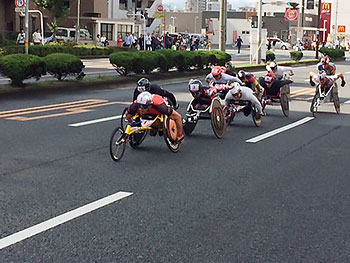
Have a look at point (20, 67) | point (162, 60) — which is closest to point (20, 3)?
point (162, 60)

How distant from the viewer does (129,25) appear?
2618 inches

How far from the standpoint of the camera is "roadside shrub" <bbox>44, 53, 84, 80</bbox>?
20.3 meters

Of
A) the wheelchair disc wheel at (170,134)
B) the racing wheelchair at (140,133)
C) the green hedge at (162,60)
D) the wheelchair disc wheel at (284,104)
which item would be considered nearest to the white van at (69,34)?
the green hedge at (162,60)

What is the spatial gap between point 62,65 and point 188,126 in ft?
30.7

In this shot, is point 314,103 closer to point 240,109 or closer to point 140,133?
point 240,109

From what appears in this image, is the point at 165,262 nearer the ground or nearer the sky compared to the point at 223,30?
nearer the ground

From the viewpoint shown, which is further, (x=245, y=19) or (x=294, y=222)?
(x=245, y=19)

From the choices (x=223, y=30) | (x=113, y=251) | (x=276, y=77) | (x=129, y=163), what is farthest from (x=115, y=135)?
(x=223, y=30)

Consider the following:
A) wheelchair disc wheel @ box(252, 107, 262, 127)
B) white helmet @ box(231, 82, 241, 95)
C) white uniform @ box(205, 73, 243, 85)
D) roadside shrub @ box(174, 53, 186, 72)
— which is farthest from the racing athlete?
roadside shrub @ box(174, 53, 186, 72)

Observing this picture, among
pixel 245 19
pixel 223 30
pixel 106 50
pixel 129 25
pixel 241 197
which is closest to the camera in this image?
pixel 241 197

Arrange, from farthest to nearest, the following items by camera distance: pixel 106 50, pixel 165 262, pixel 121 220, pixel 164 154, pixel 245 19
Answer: pixel 245 19
pixel 106 50
pixel 164 154
pixel 121 220
pixel 165 262

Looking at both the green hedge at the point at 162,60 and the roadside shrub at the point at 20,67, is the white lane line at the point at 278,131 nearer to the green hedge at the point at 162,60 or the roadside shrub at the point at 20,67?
the roadside shrub at the point at 20,67

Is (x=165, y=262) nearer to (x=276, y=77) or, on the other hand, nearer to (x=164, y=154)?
(x=164, y=154)

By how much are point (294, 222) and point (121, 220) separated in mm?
1816
